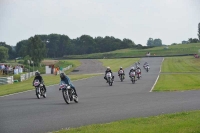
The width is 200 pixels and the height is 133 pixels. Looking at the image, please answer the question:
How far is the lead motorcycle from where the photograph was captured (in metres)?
17.7

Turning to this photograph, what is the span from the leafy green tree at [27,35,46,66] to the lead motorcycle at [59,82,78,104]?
32800 millimetres

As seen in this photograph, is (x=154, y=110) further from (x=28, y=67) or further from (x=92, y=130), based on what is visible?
(x=28, y=67)

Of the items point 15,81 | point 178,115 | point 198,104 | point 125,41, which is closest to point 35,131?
point 178,115

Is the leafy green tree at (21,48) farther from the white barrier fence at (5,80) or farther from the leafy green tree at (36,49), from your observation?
the white barrier fence at (5,80)

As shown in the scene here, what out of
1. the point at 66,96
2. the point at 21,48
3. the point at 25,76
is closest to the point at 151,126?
the point at 66,96

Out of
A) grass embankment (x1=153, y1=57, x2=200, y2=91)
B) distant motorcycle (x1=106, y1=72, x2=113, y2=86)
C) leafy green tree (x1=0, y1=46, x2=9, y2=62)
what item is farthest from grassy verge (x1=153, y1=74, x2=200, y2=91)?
leafy green tree (x1=0, y1=46, x2=9, y2=62)

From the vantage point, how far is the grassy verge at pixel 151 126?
32.0 ft

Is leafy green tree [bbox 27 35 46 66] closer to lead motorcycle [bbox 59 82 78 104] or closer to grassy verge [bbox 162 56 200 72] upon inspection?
grassy verge [bbox 162 56 200 72]

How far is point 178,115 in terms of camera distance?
1221 centimetres

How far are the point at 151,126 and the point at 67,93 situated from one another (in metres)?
7.91

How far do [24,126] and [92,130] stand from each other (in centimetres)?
232

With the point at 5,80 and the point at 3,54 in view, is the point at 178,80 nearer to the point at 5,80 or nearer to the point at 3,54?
the point at 5,80

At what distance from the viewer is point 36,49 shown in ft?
175

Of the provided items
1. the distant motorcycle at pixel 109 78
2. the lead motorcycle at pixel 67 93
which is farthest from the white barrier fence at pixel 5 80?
the lead motorcycle at pixel 67 93
